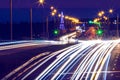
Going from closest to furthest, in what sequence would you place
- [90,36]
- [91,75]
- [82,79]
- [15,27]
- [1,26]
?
1. [82,79]
2. [91,75]
3. [90,36]
4. [1,26]
5. [15,27]

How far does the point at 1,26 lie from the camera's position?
450ft

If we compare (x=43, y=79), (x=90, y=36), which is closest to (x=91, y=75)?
(x=43, y=79)

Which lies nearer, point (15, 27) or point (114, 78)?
point (114, 78)

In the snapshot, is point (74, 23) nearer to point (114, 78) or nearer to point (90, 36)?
point (90, 36)

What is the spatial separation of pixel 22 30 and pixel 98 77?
12148 centimetres

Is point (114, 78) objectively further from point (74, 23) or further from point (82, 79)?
point (74, 23)

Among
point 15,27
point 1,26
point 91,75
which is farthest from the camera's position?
point 15,27

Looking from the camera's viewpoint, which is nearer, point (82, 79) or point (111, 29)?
point (82, 79)

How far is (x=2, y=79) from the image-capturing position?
63.1ft

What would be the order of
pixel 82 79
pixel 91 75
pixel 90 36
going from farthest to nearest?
pixel 90 36 → pixel 91 75 → pixel 82 79

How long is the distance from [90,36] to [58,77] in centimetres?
9354

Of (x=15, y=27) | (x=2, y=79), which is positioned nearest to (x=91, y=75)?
(x=2, y=79)

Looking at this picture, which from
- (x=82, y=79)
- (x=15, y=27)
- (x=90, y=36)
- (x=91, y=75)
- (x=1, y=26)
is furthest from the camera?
(x=15, y=27)

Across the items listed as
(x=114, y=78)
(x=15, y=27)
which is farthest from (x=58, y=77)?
(x=15, y=27)
